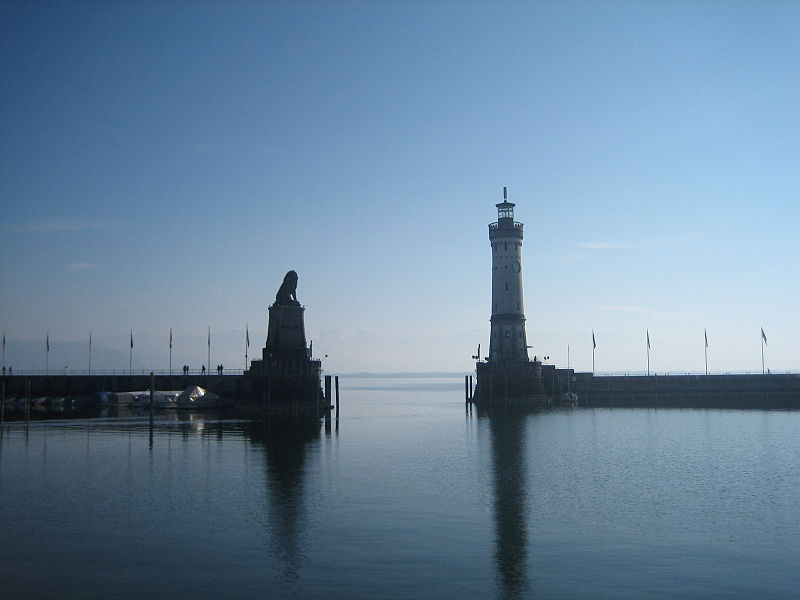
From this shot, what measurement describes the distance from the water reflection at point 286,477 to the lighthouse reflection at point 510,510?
8136 mm

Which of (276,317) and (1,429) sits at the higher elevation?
(276,317)

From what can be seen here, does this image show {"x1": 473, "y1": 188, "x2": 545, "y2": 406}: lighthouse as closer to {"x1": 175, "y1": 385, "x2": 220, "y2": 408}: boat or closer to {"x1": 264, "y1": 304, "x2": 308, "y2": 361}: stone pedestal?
{"x1": 264, "y1": 304, "x2": 308, "y2": 361}: stone pedestal

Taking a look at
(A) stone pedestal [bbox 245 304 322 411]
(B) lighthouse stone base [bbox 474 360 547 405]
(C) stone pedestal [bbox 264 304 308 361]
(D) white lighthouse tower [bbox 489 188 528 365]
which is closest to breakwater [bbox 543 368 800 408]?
(B) lighthouse stone base [bbox 474 360 547 405]

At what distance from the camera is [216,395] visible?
122 m

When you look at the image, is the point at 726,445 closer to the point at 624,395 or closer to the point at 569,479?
the point at 569,479

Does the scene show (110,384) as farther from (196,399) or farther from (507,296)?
(507,296)

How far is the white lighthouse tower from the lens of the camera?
122 meters

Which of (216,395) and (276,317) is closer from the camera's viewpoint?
(276,317)

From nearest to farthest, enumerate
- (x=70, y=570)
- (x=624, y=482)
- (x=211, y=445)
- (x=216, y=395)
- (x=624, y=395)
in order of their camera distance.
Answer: (x=70, y=570) → (x=624, y=482) → (x=211, y=445) → (x=216, y=395) → (x=624, y=395)

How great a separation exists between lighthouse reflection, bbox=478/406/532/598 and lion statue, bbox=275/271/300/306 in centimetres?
3675

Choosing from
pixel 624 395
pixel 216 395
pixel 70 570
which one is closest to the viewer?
pixel 70 570

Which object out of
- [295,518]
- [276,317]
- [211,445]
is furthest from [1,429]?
[295,518]

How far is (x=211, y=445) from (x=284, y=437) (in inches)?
364

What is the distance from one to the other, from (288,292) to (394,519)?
7214 centimetres
